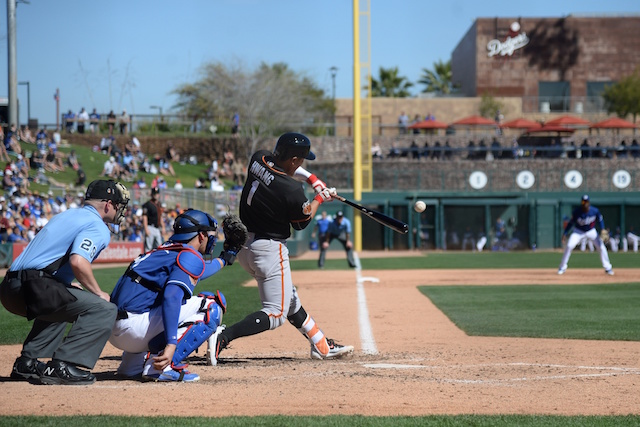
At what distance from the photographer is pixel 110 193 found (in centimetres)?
607

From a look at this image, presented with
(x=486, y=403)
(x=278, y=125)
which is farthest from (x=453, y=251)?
(x=486, y=403)

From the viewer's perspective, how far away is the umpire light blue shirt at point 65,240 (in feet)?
18.9

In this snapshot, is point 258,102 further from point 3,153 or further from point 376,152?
point 3,153

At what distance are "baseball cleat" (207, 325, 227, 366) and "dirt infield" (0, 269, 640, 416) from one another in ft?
0.48

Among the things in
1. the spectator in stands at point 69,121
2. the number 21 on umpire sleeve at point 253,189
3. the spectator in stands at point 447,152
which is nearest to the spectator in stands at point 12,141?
the spectator in stands at point 69,121

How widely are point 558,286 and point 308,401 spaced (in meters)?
11.7

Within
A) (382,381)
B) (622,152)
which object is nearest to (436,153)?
(622,152)

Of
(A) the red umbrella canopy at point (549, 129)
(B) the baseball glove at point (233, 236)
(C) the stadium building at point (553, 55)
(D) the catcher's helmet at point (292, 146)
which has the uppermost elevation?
(C) the stadium building at point (553, 55)

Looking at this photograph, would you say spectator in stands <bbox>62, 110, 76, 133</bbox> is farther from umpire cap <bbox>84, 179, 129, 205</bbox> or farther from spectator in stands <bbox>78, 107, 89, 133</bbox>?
umpire cap <bbox>84, 179, 129, 205</bbox>

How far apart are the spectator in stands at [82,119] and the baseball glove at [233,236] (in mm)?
34359

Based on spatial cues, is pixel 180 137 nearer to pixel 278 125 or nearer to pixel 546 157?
pixel 278 125

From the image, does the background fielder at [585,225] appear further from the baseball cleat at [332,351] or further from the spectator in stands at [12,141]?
the spectator in stands at [12,141]

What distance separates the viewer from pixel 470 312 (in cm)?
1185

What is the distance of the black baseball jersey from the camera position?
6734mm
